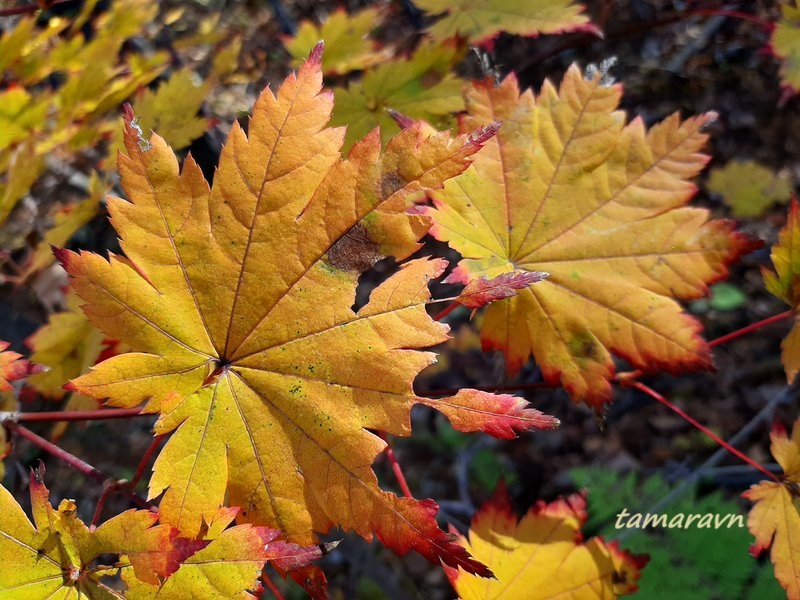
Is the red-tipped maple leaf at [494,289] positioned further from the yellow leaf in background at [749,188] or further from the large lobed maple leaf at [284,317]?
the yellow leaf in background at [749,188]

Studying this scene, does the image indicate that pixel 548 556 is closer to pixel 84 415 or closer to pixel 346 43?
pixel 84 415

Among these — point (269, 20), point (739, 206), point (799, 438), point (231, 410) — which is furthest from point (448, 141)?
point (269, 20)

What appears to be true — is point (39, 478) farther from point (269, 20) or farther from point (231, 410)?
point (269, 20)

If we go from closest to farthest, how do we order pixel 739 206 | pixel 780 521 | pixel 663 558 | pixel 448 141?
pixel 448 141 < pixel 780 521 < pixel 663 558 < pixel 739 206

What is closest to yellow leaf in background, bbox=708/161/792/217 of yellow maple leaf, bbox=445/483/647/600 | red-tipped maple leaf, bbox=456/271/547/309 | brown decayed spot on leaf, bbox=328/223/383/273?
yellow maple leaf, bbox=445/483/647/600

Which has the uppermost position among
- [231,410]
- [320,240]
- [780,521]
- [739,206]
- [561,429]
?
[320,240]

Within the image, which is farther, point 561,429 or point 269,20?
point 269,20

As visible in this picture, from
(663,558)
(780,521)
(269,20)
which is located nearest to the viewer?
(780,521)
